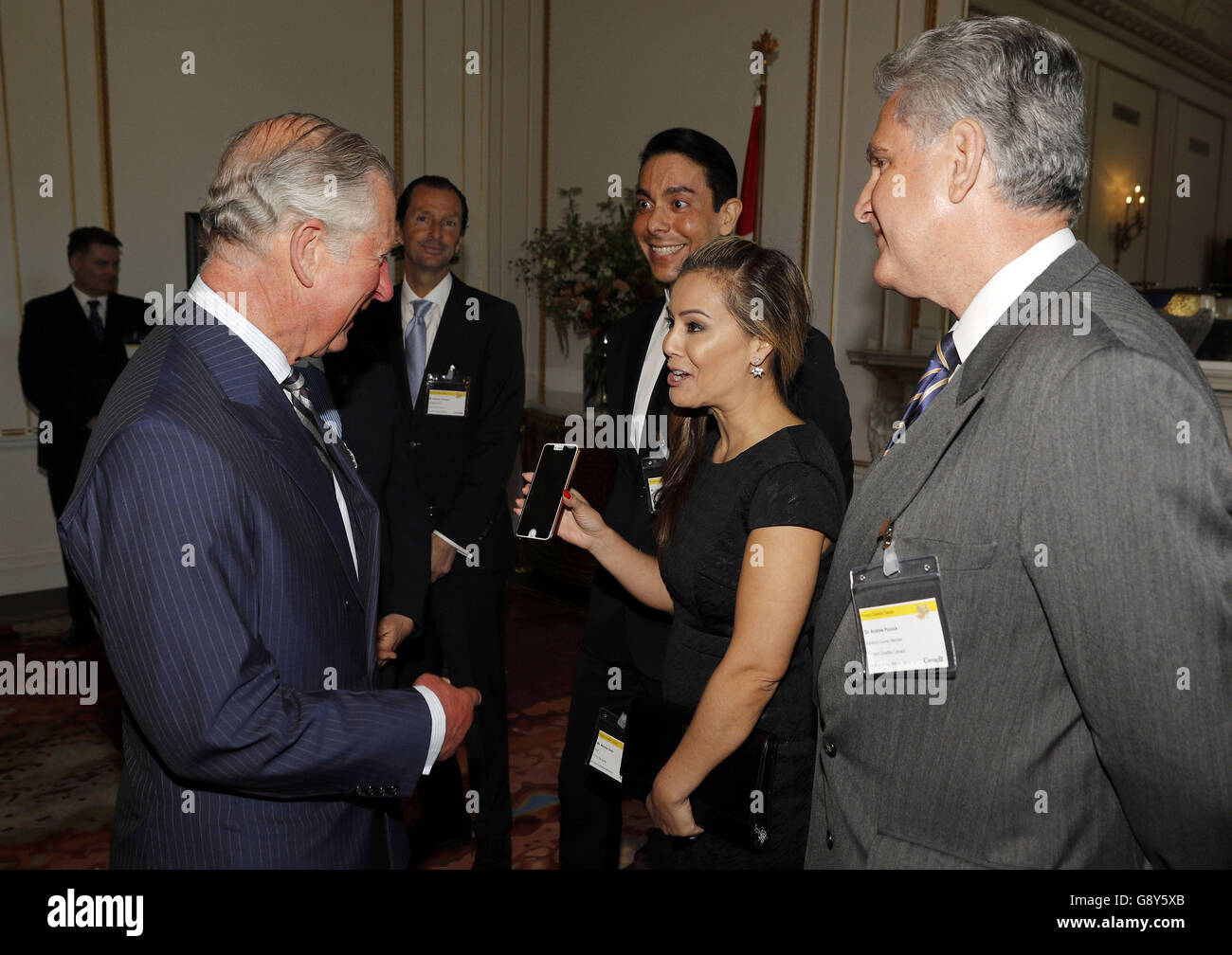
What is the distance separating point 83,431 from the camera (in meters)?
4.91

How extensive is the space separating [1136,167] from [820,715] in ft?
22.4

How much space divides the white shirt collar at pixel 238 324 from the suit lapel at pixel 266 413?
1 cm

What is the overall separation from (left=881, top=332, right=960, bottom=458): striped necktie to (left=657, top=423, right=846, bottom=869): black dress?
40 centimetres

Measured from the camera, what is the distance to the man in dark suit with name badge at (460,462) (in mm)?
3025

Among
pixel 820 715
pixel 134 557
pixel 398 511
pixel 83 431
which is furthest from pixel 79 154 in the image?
pixel 820 715

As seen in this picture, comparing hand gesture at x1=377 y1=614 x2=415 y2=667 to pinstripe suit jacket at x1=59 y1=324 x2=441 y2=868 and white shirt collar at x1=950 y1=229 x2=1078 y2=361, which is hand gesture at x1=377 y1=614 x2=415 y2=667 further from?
white shirt collar at x1=950 y1=229 x2=1078 y2=361

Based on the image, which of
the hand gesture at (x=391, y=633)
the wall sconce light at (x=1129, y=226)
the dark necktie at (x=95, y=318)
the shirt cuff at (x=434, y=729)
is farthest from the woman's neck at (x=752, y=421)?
the wall sconce light at (x=1129, y=226)

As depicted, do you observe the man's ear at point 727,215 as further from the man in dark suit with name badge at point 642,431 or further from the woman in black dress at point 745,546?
the woman in black dress at point 745,546

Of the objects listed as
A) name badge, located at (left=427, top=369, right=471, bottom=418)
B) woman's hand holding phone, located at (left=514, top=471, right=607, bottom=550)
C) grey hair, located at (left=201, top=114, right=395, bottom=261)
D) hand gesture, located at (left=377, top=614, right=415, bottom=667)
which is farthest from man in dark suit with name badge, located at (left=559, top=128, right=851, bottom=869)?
grey hair, located at (left=201, top=114, right=395, bottom=261)

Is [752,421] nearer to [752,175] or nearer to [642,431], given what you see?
[642,431]

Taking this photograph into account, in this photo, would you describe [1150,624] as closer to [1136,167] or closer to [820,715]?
[820,715]

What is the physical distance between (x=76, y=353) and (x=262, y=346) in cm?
439

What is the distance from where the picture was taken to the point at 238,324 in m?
1.34

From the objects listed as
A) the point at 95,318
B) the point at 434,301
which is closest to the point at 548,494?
the point at 434,301
